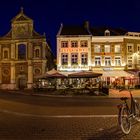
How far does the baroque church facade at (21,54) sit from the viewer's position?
177 feet

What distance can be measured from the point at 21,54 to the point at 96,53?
12364mm

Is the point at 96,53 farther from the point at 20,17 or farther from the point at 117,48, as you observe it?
the point at 20,17

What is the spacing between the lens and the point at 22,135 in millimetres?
8500

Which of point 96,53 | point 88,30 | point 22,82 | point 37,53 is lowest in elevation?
point 22,82

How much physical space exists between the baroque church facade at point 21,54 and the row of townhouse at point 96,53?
14.8 feet

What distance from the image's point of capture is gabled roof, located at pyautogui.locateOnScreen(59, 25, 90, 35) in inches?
2042

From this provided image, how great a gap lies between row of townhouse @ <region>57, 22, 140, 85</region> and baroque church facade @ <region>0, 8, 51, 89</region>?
4.50 m

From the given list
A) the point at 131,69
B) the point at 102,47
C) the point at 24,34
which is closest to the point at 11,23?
the point at 24,34

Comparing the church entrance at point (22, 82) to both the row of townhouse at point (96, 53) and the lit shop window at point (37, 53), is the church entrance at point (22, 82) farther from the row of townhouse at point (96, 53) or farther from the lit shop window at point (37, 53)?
the row of townhouse at point (96, 53)

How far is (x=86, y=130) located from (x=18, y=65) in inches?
1821

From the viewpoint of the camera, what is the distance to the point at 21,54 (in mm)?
55031

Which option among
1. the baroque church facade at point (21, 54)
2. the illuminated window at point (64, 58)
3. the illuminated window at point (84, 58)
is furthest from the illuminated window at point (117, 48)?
the baroque church facade at point (21, 54)

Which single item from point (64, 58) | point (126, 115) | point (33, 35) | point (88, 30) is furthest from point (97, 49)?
point (126, 115)

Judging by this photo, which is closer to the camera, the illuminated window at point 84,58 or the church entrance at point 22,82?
the illuminated window at point 84,58
